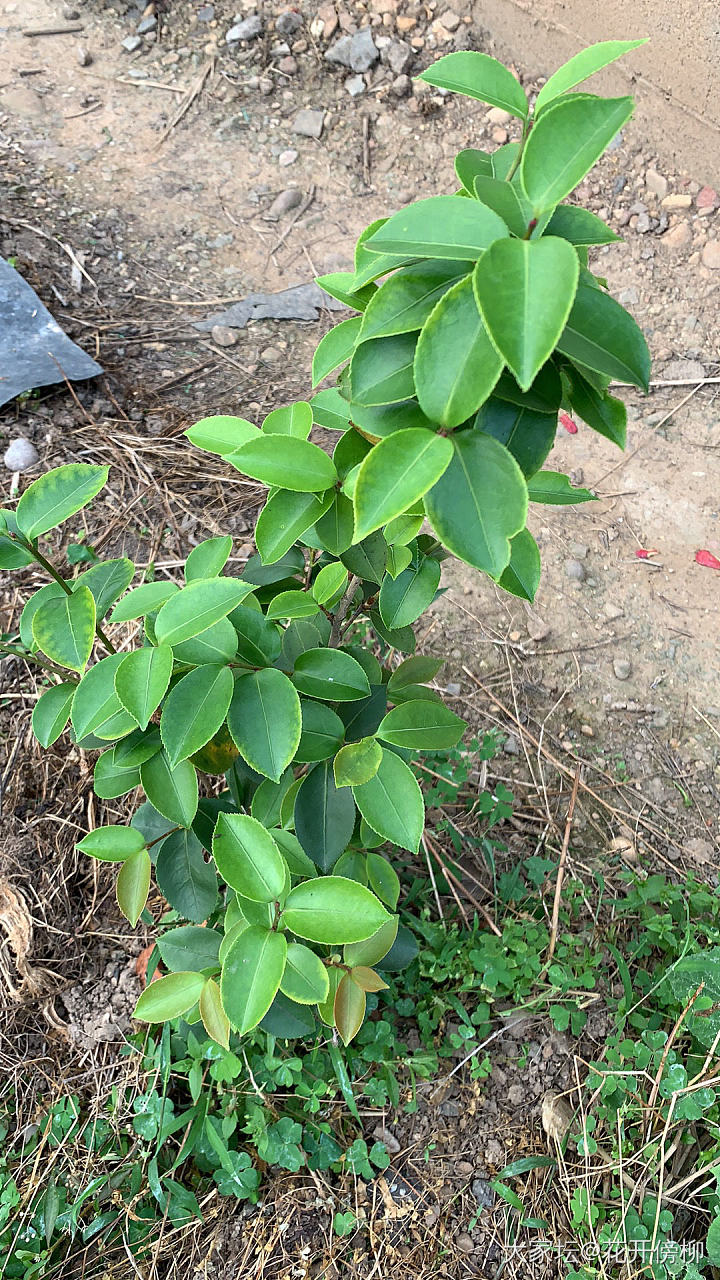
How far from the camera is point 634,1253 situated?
112cm

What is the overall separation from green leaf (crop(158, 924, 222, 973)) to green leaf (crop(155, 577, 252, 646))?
21.9 inches

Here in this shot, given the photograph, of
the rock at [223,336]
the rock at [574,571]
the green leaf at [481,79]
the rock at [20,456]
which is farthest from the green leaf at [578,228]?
the rock at [223,336]

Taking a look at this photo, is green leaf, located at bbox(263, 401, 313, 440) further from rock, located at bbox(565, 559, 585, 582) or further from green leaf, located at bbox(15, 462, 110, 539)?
rock, located at bbox(565, 559, 585, 582)

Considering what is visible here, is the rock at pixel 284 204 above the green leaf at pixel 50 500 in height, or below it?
below

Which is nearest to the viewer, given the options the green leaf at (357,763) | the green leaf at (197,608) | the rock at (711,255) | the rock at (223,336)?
the green leaf at (197,608)

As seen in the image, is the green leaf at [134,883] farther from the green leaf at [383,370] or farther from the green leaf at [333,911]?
the green leaf at [383,370]

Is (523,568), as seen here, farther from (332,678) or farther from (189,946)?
(189,946)

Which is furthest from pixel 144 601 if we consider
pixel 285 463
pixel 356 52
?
pixel 356 52

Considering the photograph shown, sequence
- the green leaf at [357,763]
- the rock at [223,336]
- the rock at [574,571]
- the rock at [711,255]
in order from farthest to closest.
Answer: the rock at [711,255], the rock at [223,336], the rock at [574,571], the green leaf at [357,763]

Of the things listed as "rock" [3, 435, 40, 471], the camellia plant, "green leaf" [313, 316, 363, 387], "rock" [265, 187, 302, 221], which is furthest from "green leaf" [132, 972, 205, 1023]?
"rock" [265, 187, 302, 221]

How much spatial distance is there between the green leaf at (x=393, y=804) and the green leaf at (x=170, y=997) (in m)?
0.35

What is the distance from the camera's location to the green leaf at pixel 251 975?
742 millimetres

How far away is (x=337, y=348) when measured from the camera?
2.66ft

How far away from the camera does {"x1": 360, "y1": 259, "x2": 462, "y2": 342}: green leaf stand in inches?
24.1
